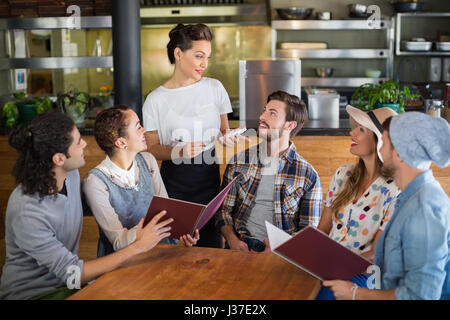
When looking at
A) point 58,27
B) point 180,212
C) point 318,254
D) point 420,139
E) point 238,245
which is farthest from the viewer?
point 58,27

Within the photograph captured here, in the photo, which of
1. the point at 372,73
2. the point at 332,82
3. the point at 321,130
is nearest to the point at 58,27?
the point at 321,130

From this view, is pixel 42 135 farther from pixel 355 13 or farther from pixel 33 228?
pixel 355 13

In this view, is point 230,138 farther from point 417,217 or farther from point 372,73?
Result: point 372,73

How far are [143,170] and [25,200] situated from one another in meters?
0.71

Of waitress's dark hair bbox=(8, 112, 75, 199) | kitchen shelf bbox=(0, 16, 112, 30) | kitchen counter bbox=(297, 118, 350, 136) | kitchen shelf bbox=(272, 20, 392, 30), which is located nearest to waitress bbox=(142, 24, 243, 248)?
waitress's dark hair bbox=(8, 112, 75, 199)

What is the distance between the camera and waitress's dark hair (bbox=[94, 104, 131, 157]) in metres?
2.58

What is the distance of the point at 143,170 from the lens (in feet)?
8.92

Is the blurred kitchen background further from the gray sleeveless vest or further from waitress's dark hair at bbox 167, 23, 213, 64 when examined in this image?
the gray sleeveless vest

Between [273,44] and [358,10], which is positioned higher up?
[358,10]

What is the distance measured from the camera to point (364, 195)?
248 cm

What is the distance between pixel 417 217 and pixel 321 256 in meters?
0.35
